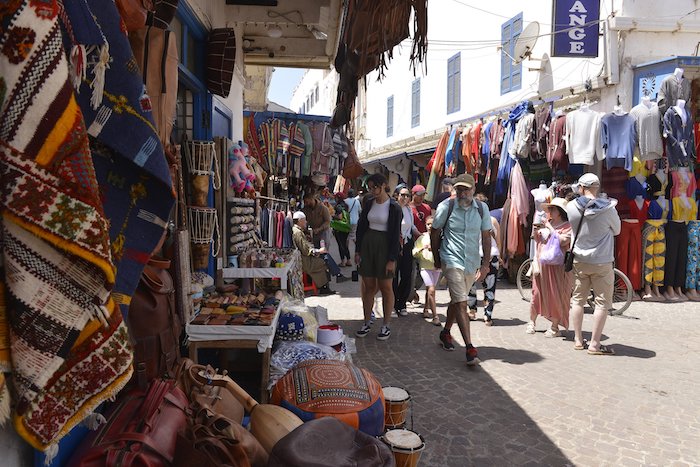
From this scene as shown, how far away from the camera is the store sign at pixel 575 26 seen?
33.3 ft

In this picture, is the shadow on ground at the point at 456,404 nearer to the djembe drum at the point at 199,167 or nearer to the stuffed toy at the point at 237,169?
the stuffed toy at the point at 237,169

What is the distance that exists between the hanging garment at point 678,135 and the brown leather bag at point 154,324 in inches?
343

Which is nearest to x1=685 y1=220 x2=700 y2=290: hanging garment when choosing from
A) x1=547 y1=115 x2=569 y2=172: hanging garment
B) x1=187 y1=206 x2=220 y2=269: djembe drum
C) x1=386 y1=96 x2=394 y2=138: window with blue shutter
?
x1=547 y1=115 x2=569 y2=172: hanging garment

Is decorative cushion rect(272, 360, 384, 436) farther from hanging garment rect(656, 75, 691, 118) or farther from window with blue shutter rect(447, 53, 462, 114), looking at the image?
window with blue shutter rect(447, 53, 462, 114)

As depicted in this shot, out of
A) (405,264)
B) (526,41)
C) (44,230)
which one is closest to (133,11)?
(44,230)

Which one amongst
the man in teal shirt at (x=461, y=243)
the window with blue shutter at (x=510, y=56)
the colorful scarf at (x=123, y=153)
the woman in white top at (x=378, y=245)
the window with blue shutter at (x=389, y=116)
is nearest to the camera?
the colorful scarf at (x=123, y=153)

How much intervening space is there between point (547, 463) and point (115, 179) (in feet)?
10.6

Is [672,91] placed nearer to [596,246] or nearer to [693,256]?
[693,256]

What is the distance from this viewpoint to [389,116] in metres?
24.2

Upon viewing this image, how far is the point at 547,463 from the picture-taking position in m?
3.43

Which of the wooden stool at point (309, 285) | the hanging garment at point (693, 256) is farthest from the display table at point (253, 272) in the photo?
the hanging garment at point (693, 256)

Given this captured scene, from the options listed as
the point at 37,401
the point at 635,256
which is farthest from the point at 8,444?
the point at 635,256

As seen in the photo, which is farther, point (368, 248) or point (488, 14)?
point (488, 14)

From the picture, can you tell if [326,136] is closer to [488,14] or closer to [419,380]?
[419,380]
